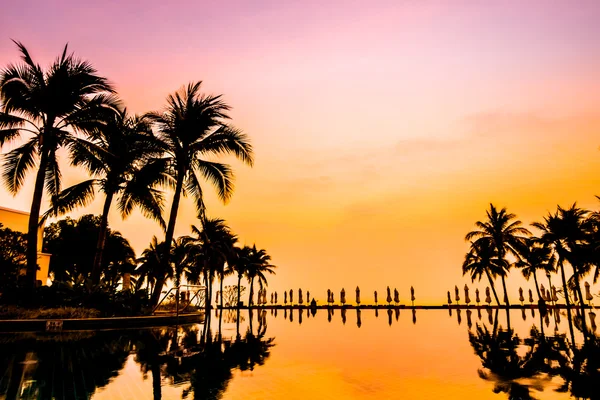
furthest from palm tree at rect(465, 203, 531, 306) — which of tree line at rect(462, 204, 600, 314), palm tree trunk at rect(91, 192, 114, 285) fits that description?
palm tree trunk at rect(91, 192, 114, 285)

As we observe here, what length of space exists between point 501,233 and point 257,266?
31.0 m

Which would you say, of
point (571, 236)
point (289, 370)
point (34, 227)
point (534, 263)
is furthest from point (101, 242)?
point (534, 263)

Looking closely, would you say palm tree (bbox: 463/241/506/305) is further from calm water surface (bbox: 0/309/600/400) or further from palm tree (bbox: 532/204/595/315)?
calm water surface (bbox: 0/309/600/400)

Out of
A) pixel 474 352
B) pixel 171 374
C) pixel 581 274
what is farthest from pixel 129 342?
pixel 581 274

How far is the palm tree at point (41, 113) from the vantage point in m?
16.6

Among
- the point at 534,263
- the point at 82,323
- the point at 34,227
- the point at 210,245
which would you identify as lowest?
the point at 82,323

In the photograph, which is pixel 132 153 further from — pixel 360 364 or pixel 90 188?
pixel 360 364

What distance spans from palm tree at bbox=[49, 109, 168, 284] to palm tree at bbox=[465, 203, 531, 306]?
3189cm

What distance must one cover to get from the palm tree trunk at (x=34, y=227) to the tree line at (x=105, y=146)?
1.5 inches

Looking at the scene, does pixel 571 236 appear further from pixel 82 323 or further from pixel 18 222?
pixel 18 222

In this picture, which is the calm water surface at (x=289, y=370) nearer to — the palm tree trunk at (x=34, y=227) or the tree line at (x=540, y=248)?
the palm tree trunk at (x=34, y=227)

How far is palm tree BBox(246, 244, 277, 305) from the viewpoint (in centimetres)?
5531

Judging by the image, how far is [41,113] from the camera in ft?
57.3

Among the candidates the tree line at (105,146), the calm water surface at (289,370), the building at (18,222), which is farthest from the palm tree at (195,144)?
the building at (18,222)
